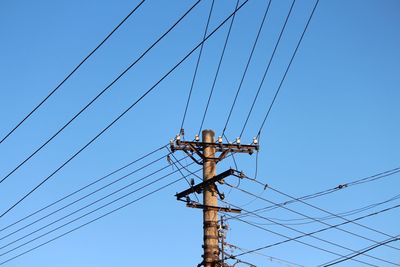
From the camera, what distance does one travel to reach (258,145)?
781 inches

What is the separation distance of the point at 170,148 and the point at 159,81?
8.02 m

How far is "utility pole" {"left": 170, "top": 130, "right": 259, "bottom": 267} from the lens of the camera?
1728 cm

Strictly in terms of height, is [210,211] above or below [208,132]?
below

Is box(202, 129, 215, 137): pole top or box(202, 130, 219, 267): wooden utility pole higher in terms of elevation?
box(202, 129, 215, 137): pole top

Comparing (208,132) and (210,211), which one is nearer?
(210,211)

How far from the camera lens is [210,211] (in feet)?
58.5

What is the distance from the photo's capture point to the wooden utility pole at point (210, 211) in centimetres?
1716

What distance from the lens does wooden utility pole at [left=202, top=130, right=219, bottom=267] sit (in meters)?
17.2

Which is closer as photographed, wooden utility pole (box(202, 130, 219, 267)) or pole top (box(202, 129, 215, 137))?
wooden utility pole (box(202, 130, 219, 267))

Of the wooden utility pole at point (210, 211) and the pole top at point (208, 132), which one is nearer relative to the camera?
the wooden utility pole at point (210, 211)

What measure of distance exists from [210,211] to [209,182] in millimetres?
843

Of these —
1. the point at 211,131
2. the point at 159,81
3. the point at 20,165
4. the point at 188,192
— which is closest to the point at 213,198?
the point at 188,192

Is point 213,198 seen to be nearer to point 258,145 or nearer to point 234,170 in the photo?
point 234,170

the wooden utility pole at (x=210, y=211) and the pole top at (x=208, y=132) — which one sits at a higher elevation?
the pole top at (x=208, y=132)
